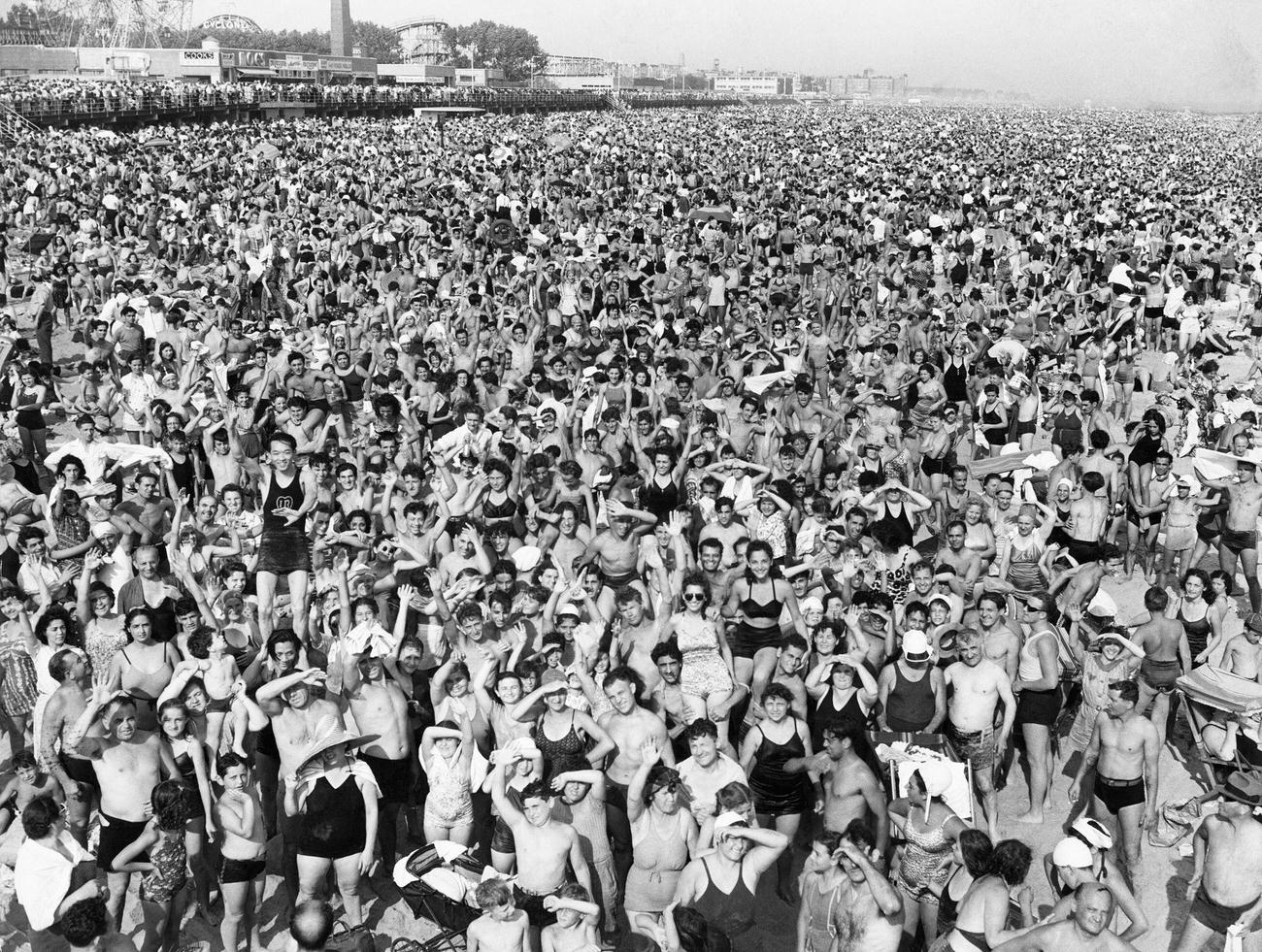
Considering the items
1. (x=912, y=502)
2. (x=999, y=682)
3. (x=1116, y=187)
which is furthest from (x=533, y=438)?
(x=1116, y=187)

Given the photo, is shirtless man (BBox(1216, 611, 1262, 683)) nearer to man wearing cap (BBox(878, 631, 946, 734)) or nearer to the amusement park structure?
man wearing cap (BBox(878, 631, 946, 734))

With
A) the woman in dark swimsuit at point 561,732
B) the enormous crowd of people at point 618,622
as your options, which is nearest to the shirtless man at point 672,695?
the enormous crowd of people at point 618,622

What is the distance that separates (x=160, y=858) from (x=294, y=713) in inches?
29.8

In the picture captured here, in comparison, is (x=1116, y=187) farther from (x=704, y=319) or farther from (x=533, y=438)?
(x=533, y=438)

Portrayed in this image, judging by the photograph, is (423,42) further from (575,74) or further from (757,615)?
(757,615)

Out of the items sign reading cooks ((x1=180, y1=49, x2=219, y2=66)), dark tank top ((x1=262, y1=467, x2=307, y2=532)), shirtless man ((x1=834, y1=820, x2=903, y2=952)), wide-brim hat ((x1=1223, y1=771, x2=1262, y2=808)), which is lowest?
shirtless man ((x1=834, y1=820, x2=903, y2=952))

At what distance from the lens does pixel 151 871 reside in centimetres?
421

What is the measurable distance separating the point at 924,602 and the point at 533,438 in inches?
148

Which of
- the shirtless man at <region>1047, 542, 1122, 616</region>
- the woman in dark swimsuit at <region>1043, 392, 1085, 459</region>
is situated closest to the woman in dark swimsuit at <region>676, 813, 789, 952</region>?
the shirtless man at <region>1047, 542, 1122, 616</region>

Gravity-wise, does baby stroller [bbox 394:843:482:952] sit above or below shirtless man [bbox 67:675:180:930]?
below

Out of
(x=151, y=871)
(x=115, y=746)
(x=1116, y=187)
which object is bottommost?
(x=151, y=871)

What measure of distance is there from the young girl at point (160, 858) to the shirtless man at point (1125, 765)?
3.59 meters

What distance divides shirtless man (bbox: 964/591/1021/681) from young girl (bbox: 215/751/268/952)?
3.17 metres

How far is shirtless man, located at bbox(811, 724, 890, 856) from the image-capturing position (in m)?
4.39
